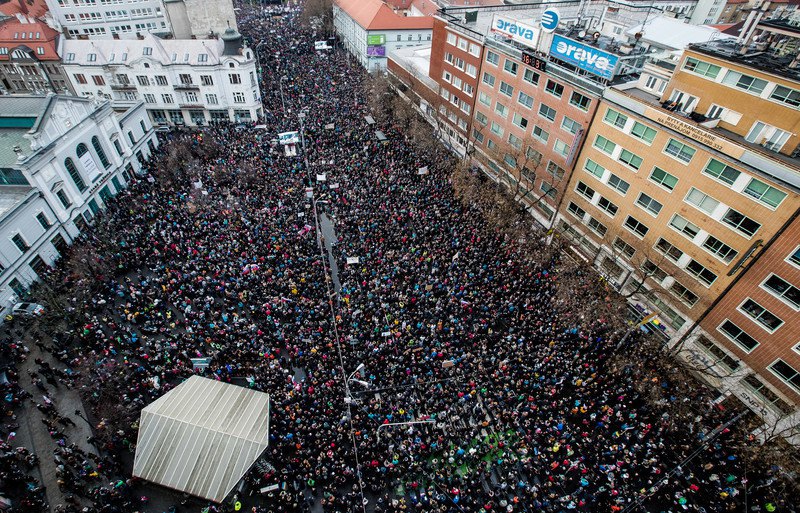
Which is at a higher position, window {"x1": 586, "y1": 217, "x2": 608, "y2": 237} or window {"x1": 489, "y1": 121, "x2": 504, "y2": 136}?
window {"x1": 489, "y1": 121, "x2": 504, "y2": 136}

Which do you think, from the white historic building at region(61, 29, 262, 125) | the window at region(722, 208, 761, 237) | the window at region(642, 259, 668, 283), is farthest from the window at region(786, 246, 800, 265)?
the white historic building at region(61, 29, 262, 125)

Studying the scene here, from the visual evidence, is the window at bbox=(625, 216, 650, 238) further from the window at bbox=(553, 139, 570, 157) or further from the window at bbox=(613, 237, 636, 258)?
the window at bbox=(553, 139, 570, 157)

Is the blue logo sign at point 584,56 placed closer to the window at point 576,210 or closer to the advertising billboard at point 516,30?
the advertising billboard at point 516,30

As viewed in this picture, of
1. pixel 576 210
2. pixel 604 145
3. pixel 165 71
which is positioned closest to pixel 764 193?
pixel 604 145

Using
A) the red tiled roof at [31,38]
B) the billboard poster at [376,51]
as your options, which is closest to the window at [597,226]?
the billboard poster at [376,51]

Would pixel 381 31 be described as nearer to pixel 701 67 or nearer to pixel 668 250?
pixel 701 67

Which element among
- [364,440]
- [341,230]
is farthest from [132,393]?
[341,230]
